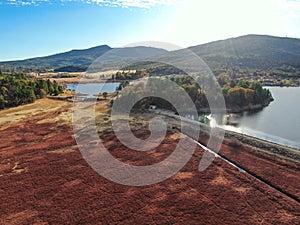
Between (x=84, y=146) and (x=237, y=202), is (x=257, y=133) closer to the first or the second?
(x=237, y=202)

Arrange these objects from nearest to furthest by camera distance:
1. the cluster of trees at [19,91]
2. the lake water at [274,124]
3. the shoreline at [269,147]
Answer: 1. the shoreline at [269,147]
2. the lake water at [274,124]
3. the cluster of trees at [19,91]

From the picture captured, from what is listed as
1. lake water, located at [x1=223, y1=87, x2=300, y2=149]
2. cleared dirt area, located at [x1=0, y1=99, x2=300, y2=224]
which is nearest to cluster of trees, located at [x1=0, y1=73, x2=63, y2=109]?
cleared dirt area, located at [x1=0, y1=99, x2=300, y2=224]

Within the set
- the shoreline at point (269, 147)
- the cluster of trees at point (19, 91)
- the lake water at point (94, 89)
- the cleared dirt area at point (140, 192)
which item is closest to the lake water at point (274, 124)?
the shoreline at point (269, 147)

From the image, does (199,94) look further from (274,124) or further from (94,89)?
(94,89)

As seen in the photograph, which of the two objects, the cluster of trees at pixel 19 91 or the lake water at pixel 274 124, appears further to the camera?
the cluster of trees at pixel 19 91

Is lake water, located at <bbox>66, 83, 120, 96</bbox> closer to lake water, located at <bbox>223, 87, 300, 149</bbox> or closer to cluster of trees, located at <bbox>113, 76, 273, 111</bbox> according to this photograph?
cluster of trees, located at <bbox>113, 76, 273, 111</bbox>

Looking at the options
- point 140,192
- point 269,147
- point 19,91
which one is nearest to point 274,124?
point 269,147

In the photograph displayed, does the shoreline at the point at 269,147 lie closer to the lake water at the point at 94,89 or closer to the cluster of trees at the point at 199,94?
the cluster of trees at the point at 199,94
